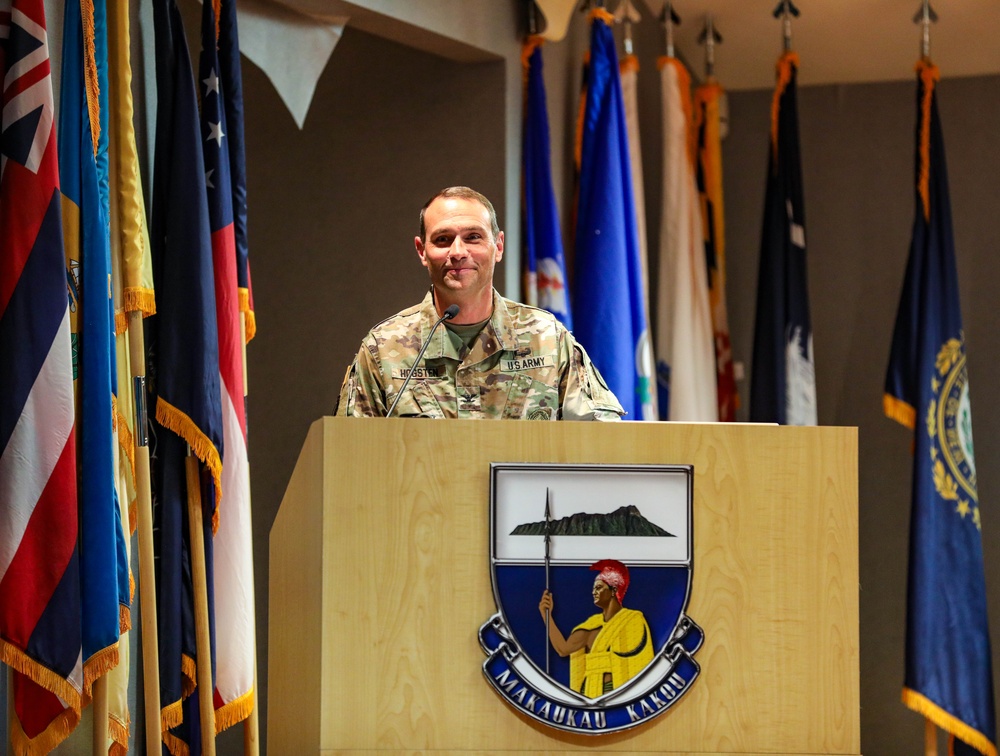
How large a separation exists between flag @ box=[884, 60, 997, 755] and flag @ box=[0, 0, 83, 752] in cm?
262

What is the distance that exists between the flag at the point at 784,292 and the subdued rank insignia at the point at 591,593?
2729 millimetres

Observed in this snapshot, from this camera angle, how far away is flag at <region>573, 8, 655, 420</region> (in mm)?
4039

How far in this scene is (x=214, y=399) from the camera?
9.64 ft

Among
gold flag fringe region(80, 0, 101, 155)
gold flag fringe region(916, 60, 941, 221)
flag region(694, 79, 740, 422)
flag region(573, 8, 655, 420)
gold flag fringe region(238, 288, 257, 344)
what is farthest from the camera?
flag region(694, 79, 740, 422)

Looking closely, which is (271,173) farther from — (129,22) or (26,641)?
(26,641)

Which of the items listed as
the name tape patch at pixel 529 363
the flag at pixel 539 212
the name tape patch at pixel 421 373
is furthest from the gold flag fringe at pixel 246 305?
the flag at pixel 539 212

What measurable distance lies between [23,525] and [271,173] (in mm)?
2265

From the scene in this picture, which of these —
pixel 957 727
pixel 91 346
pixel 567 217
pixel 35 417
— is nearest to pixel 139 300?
pixel 91 346

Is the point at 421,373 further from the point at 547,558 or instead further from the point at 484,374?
the point at 547,558

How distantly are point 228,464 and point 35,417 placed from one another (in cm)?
58

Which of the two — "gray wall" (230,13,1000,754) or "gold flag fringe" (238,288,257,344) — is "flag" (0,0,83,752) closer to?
"gold flag fringe" (238,288,257,344)

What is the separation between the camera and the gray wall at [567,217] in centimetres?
426

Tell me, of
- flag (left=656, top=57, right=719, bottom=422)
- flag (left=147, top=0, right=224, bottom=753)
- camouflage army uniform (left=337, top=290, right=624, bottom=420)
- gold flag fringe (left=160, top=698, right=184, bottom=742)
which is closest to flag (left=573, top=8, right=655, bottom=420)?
flag (left=656, top=57, right=719, bottom=422)

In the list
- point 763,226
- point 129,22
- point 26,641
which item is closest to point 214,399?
point 26,641
